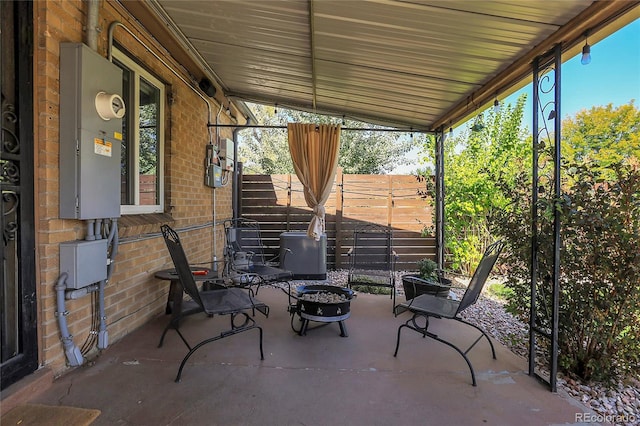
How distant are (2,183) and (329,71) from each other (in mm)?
2832

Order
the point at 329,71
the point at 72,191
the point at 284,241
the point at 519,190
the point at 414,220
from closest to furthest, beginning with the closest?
the point at 72,191
the point at 519,190
the point at 329,71
the point at 284,241
the point at 414,220

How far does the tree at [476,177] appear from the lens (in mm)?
5079

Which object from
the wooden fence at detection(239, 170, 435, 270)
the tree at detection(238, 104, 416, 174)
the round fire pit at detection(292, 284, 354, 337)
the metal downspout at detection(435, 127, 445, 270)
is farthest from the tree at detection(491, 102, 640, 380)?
the tree at detection(238, 104, 416, 174)

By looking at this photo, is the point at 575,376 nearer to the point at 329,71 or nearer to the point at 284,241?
the point at 329,71

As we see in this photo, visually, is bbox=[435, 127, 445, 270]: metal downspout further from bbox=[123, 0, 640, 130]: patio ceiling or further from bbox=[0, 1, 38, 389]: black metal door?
bbox=[0, 1, 38, 389]: black metal door

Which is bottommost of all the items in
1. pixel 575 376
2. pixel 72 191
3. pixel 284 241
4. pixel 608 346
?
pixel 575 376

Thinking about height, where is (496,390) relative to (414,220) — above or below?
below

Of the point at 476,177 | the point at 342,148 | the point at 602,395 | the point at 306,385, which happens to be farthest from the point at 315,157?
the point at 342,148

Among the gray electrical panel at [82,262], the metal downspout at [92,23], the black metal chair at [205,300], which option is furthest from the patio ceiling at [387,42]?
the gray electrical panel at [82,262]

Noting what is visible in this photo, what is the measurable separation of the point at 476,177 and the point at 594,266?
3.07 meters

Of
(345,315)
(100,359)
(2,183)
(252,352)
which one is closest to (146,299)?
(100,359)

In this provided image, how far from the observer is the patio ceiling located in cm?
205

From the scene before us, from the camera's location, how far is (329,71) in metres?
3.49

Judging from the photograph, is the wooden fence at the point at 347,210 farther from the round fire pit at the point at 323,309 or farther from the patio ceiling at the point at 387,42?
the round fire pit at the point at 323,309
